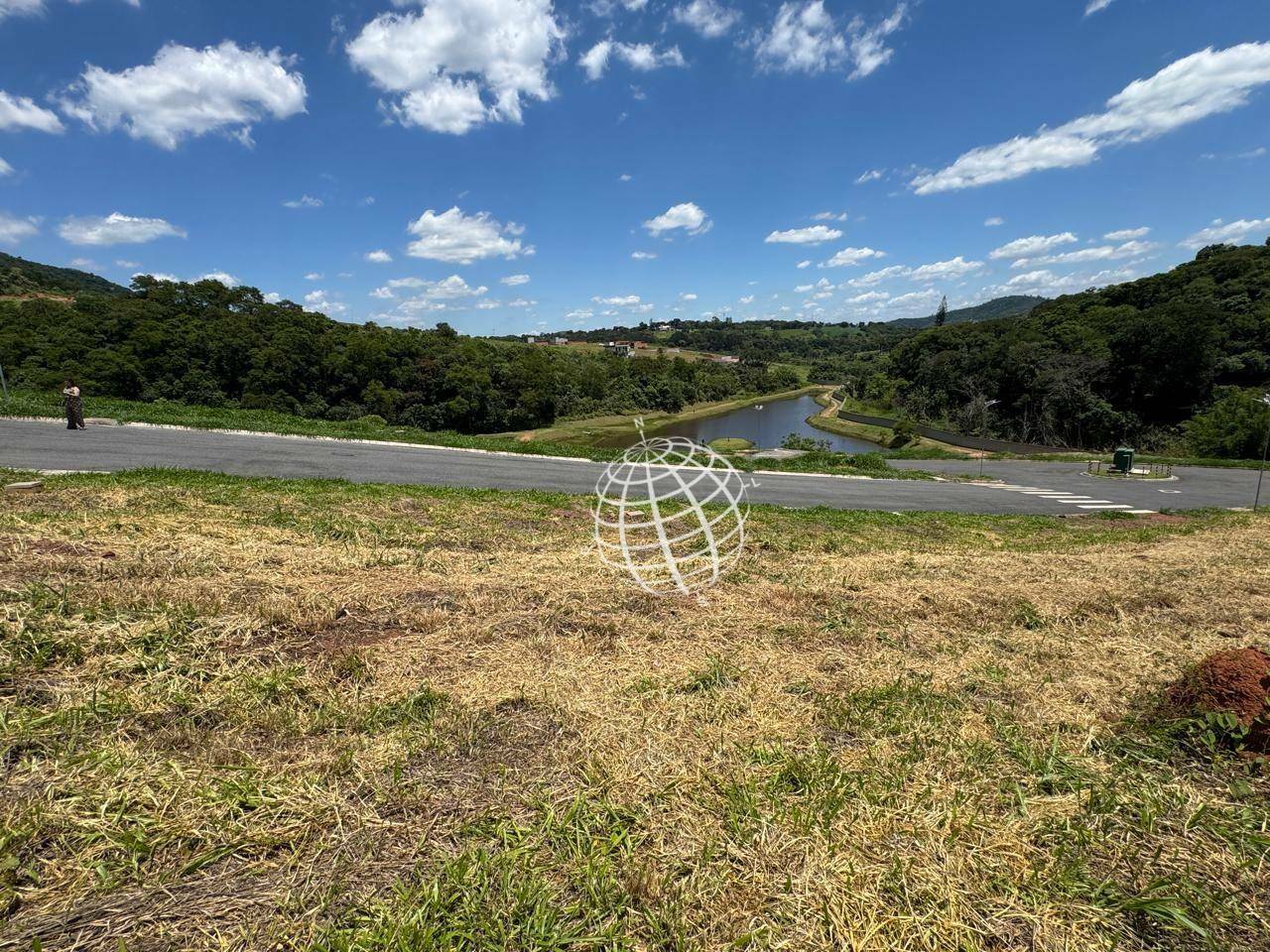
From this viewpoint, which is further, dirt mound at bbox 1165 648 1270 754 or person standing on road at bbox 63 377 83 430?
person standing on road at bbox 63 377 83 430

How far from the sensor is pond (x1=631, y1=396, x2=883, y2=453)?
216ft

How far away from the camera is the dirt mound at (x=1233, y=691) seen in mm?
3791

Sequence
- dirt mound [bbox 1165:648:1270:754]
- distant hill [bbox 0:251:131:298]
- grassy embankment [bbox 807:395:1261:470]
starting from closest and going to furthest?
dirt mound [bbox 1165:648:1270:754] < grassy embankment [bbox 807:395:1261:470] < distant hill [bbox 0:251:131:298]

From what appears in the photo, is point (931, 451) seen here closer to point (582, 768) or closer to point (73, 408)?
point (582, 768)

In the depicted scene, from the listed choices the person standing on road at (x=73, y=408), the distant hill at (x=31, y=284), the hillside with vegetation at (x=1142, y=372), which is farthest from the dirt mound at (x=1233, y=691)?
the distant hill at (x=31, y=284)

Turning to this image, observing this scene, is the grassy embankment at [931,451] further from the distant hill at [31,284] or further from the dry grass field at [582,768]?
the distant hill at [31,284]

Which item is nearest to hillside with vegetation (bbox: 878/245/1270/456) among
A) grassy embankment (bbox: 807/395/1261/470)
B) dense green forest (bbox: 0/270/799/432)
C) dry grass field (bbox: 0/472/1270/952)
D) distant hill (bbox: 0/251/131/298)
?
grassy embankment (bbox: 807/395/1261/470)

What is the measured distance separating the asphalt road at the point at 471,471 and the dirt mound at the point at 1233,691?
13431 millimetres

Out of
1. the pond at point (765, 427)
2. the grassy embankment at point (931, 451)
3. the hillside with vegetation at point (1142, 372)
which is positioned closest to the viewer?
the grassy embankment at point (931, 451)

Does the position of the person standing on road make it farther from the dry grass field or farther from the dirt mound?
the dirt mound

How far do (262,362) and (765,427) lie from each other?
63596 mm

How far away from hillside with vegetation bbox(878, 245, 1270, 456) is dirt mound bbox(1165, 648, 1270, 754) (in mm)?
38187

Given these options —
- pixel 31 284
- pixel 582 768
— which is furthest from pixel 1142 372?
pixel 31 284

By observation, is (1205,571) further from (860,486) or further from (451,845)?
(860,486)
